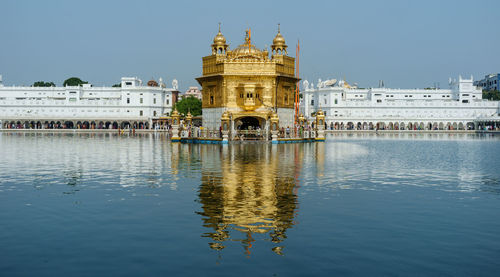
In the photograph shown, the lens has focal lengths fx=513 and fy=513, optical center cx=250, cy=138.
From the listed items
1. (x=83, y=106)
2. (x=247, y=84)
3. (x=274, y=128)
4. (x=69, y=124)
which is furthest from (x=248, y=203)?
(x=69, y=124)

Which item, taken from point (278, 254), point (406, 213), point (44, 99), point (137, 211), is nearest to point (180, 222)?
point (137, 211)

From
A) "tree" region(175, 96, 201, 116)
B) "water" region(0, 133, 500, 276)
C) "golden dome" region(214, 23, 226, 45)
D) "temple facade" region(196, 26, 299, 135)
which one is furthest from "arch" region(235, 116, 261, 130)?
"tree" region(175, 96, 201, 116)

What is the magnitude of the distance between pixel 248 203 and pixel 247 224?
2495 mm

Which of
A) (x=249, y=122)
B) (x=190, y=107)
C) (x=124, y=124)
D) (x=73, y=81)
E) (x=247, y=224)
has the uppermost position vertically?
(x=73, y=81)

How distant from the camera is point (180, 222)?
440 inches

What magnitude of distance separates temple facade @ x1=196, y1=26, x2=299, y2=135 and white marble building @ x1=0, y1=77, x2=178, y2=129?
184ft

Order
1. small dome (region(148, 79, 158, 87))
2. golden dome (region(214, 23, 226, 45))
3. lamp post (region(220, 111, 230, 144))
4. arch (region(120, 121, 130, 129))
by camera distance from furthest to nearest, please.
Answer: small dome (region(148, 79, 158, 87)) < arch (region(120, 121, 130, 129)) < golden dome (region(214, 23, 226, 45)) < lamp post (region(220, 111, 230, 144))

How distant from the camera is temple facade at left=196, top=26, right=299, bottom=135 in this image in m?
51.8

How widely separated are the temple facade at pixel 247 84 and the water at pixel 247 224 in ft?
104

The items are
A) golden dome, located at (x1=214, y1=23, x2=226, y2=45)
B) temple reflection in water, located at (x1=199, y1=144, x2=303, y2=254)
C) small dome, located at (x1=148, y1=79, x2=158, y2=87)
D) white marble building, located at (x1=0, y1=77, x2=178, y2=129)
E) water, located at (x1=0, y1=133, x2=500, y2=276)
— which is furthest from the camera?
small dome, located at (x1=148, y1=79, x2=158, y2=87)

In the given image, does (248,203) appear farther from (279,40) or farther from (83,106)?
(83,106)

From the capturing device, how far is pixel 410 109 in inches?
4658

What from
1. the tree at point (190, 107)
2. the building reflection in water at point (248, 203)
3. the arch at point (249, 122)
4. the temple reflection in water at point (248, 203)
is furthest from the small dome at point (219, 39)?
the tree at point (190, 107)

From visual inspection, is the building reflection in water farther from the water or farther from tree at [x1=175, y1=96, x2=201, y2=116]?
tree at [x1=175, y1=96, x2=201, y2=116]
